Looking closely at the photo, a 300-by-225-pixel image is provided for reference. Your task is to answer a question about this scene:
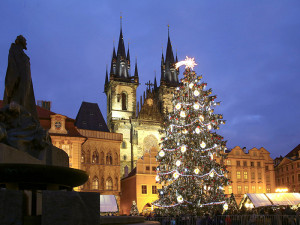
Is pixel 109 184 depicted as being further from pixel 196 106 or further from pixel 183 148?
pixel 196 106

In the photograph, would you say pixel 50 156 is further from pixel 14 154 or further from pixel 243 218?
pixel 243 218

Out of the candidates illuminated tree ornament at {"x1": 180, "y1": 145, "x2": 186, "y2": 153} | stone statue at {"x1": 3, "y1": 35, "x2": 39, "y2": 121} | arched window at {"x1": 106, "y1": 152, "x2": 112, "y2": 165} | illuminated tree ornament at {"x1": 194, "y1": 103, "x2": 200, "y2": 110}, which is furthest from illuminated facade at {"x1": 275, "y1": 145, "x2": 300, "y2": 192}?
stone statue at {"x1": 3, "y1": 35, "x2": 39, "y2": 121}

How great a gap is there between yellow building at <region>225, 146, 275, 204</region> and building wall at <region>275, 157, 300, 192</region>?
3.92 m

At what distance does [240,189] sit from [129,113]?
2341 centimetres

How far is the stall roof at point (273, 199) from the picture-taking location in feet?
91.3

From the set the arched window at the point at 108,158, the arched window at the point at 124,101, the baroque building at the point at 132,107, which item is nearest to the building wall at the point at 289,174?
the baroque building at the point at 132,107

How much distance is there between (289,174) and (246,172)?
991 cm

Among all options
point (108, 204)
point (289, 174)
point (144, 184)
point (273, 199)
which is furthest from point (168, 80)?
point (273, 199)

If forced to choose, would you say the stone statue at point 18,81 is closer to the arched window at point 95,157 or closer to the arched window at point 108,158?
the arched window at point 95,157

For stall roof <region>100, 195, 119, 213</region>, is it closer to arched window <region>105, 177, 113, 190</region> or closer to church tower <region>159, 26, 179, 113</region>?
arched window <region>105, 177, 113, 190</region>

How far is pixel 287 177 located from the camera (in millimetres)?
61312

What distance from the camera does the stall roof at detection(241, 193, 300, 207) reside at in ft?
91.3

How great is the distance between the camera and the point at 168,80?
2899 inches

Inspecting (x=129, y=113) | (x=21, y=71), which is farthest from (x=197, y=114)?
(x=129, y=113)
